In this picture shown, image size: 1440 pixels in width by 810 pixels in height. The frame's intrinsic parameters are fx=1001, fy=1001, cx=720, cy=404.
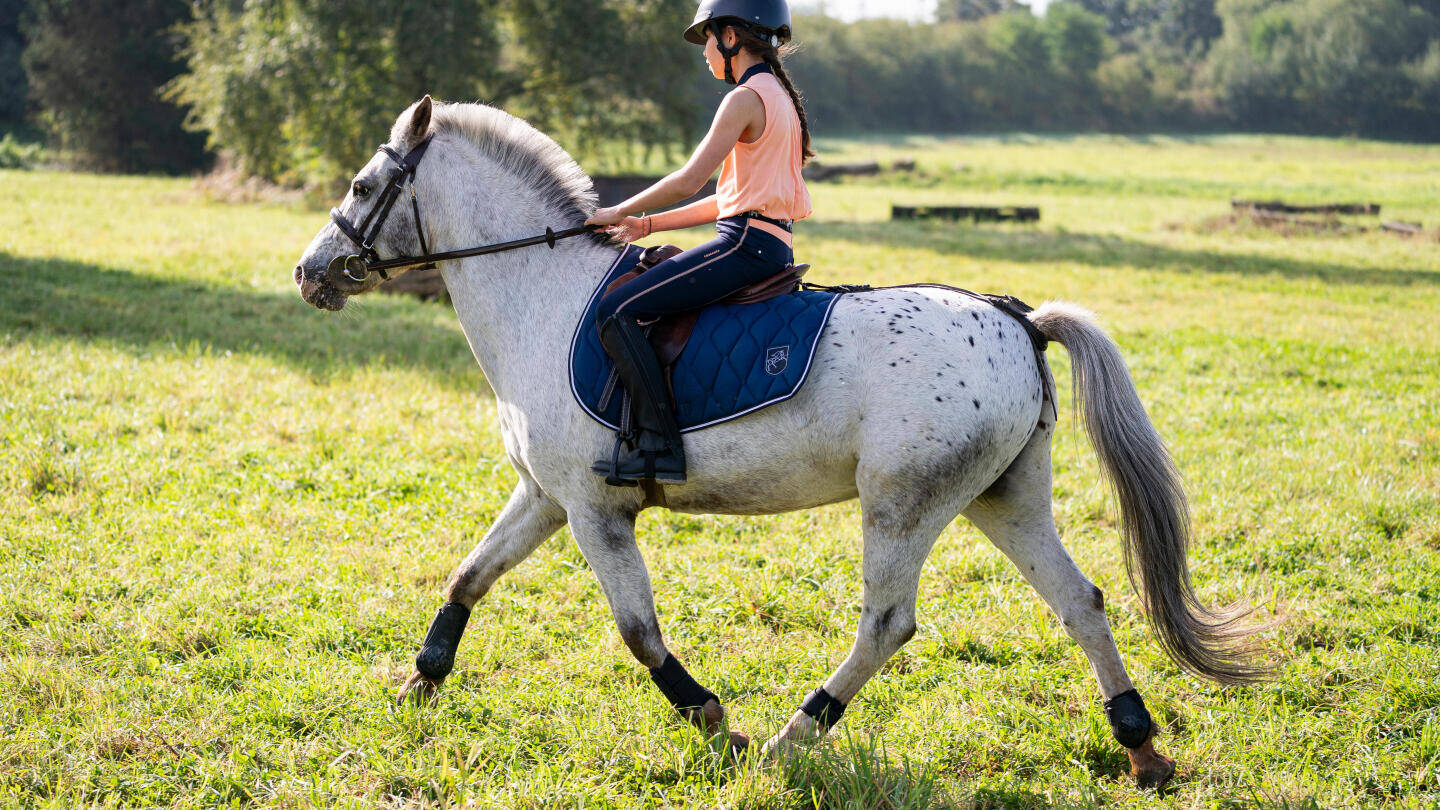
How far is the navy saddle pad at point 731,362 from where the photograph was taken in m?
3.57

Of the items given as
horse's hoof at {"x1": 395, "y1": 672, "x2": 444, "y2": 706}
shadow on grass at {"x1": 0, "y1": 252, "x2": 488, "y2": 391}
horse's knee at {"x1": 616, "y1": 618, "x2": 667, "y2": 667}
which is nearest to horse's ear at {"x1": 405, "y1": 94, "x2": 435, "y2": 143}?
horse's knee at {"x1": 616, "y1": 618, "x2": 667, "y2": 667}

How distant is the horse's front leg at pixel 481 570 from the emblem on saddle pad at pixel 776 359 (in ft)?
3.74

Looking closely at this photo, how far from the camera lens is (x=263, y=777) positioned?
11.8 ft

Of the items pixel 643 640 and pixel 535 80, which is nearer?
pixel 643 640

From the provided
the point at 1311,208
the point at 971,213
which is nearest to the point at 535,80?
the point at 971,213

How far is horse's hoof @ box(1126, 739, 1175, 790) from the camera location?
3.72m

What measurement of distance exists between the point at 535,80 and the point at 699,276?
22123 millimetres

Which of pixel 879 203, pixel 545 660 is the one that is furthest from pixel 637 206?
pixel 879 203

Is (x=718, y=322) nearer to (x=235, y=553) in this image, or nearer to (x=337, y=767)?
(x=337, y=767)

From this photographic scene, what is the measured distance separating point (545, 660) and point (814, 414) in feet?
6.10

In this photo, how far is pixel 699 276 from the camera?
367cm

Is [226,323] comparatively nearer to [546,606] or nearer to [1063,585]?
[546,606]

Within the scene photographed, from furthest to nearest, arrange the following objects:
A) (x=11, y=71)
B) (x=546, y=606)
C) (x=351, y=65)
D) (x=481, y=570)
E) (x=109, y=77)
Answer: (x=11, y=71)
(x=109, y=77)
(x=351, y=65)
(x=546, y=606)
(x=481, y=570)

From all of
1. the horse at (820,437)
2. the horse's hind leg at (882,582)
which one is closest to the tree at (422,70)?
the horse at (820,437)
